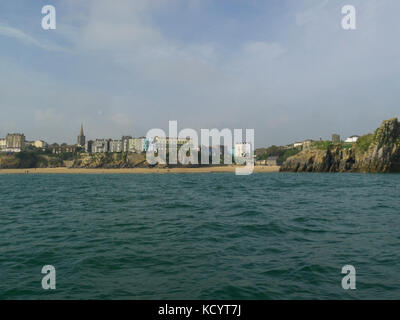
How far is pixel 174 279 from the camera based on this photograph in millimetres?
8711

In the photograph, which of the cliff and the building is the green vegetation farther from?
the cliff

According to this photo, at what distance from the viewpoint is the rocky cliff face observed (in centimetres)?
9262

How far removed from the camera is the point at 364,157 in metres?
99.6

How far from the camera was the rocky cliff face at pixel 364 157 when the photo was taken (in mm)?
92625

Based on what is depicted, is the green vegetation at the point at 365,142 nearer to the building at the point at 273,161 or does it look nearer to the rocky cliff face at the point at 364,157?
the rocky cliff face at the point at 364,157

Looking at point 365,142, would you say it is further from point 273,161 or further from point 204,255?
point 204,255

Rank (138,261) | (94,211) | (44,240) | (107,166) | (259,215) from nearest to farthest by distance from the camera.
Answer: (138,261) → (44,240) → (259,215) → (94,211) → (107,166)

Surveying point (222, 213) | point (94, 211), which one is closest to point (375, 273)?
point (222, 213)

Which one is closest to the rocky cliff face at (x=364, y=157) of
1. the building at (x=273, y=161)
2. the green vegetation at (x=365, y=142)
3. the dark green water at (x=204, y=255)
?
the green vegetation at (x=365, y=142)

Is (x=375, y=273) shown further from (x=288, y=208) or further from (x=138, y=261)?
(x=288, y=208)

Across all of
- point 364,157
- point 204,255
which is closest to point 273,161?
point 364,157

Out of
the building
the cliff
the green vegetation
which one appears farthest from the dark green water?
the building
